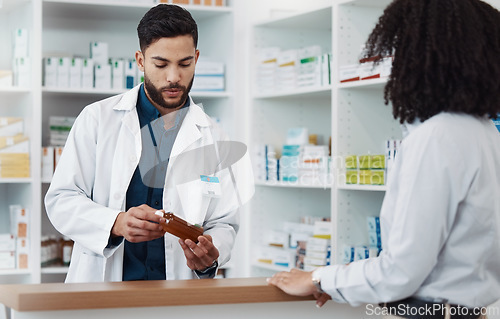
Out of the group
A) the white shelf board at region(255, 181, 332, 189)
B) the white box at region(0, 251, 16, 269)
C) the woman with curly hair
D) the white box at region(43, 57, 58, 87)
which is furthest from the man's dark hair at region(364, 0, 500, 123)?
the white box at region(0, 251, 16, 269)

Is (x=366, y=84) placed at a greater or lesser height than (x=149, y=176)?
greater

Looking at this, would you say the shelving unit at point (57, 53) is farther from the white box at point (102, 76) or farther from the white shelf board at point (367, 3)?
the white shelf board at point (367, 3)

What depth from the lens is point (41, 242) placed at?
12.5 ft

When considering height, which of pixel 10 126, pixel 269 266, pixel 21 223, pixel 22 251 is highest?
pixel 10 126

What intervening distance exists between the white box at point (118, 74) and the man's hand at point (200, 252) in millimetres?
2073

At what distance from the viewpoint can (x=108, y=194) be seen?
218cm

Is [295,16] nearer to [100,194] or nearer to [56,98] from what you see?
[56,98]

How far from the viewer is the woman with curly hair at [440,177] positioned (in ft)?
4.32

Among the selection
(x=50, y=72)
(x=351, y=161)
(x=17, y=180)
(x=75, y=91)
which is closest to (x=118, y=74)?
(x=75, y=91)

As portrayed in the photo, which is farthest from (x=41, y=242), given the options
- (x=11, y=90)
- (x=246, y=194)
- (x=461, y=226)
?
(x=461, y=226)

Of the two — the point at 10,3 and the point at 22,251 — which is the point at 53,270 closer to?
the point at 22,251

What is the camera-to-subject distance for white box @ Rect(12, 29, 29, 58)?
370 cm

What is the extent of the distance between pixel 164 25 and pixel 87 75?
1799 mm

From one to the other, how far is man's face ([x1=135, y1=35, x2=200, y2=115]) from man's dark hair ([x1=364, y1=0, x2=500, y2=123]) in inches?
37.6
